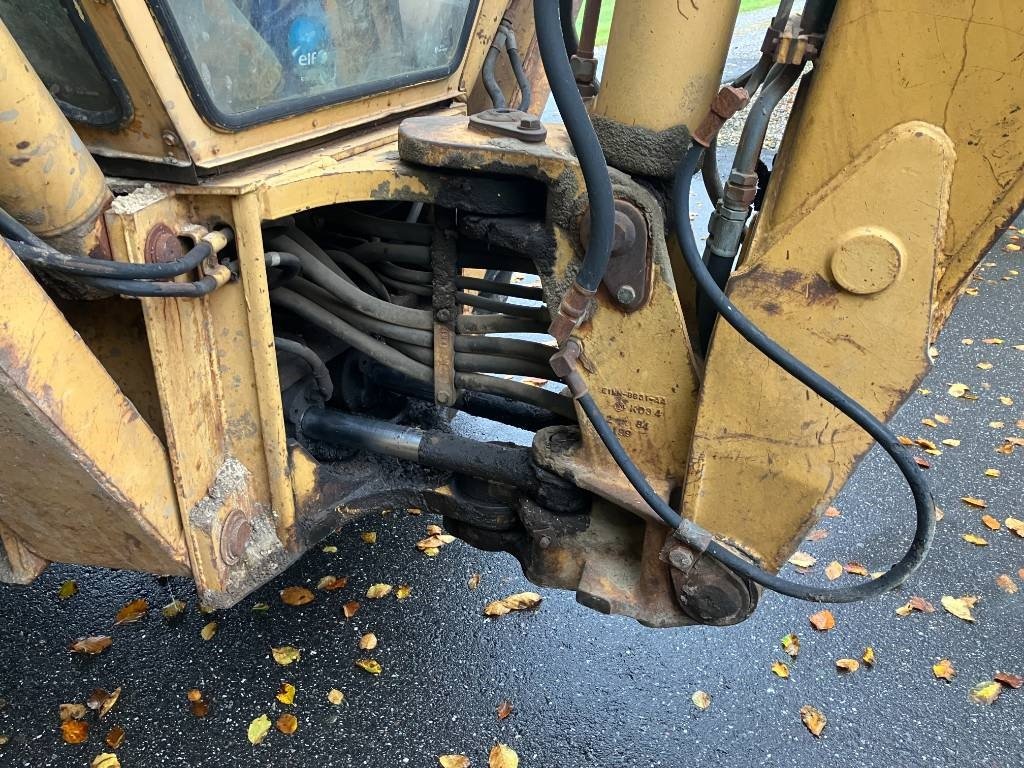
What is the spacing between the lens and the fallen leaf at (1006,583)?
289 cm

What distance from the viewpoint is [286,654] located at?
2486 mm

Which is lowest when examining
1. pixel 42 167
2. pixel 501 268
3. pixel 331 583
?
pixel 331 583

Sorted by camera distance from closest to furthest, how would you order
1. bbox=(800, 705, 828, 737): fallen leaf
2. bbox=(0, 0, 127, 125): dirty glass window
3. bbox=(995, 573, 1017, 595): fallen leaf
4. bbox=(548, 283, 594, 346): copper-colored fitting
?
bbox=(0, 0, 127, 125): dirty glass window < bbox=(548, 283, 594, 346): copper-colored fitting < bbox=(800, 705, 828, 737): fallen leaf < bbox=(995, 573, 1017, 595): fallen leaf

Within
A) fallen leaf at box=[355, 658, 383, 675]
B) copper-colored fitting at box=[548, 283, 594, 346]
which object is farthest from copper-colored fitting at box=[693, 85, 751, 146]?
fallen leaf at box=[355, 658, 383, 675]

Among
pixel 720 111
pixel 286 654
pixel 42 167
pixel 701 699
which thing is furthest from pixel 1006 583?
pixel 42 167

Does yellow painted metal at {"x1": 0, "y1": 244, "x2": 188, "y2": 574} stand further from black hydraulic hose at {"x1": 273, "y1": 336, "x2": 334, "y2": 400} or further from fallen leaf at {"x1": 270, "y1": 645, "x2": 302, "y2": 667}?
fallen leaf at {"x1": 270, "y1": 645, "x2": 302, "y2": 667}

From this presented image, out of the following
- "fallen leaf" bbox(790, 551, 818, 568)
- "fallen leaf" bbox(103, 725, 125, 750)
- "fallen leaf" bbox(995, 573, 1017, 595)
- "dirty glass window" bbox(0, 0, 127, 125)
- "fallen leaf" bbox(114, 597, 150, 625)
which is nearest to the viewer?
"dirty glass window" bbox(0, 0, 127, 125)

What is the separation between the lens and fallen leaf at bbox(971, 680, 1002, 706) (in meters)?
2.44

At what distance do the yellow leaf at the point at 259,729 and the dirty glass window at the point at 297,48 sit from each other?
1.64 m

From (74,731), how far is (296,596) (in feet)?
2.45

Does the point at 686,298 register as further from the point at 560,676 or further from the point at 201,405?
the point at 560,676

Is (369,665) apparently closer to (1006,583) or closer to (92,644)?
(92,644)

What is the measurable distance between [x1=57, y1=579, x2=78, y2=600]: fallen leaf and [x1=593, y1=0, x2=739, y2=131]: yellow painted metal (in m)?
2.37

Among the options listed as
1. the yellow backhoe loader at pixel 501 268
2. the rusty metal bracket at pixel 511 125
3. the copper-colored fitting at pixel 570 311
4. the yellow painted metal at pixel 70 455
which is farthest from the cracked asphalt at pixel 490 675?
the rusty metal bracket at pixel 511 125
